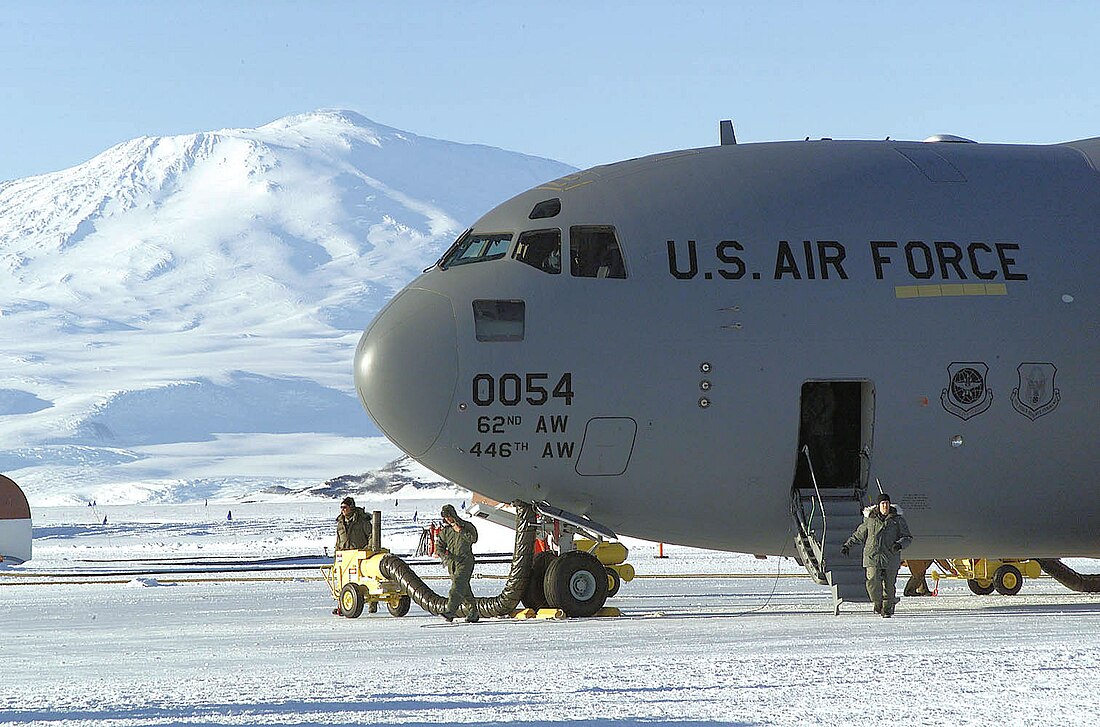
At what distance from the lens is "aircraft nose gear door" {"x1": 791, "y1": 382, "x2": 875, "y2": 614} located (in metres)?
20.4

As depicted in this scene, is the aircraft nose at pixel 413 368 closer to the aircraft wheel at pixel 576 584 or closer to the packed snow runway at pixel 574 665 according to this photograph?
the aircraft wheel at pixel 576 584

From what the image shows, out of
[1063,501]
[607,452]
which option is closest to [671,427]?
[607,452]

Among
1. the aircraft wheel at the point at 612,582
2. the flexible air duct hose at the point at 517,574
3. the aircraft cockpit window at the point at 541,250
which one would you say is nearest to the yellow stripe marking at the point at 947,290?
the aircraft cockpit window at the point at 541,250

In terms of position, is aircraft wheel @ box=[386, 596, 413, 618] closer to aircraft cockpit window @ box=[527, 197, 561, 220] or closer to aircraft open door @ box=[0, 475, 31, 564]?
aircraft cockpit window @ box=[527, 197, 561, 220]

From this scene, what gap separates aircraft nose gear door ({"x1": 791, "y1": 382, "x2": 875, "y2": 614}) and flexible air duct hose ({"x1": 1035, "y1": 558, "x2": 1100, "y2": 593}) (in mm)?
9077

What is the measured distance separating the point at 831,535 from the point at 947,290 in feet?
11.5

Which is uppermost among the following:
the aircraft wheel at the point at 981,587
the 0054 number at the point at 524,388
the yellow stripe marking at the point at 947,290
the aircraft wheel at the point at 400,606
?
the yellow stripe marking at the point at 947,290

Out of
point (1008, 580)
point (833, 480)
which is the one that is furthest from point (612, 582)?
point (1008, 580)

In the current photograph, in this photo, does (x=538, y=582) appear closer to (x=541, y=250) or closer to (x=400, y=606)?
(x=400, y=606)

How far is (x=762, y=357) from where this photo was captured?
20125 mm

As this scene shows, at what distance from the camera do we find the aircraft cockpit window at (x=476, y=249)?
21.0 metres

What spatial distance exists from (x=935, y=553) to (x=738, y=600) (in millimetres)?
5406

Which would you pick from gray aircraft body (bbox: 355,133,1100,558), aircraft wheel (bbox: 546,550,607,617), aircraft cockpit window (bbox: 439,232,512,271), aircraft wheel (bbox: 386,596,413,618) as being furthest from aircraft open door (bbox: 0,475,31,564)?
aircraft wheel (bbox: 546,550,607,617)

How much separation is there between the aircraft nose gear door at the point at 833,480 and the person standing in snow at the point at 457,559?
441cm
